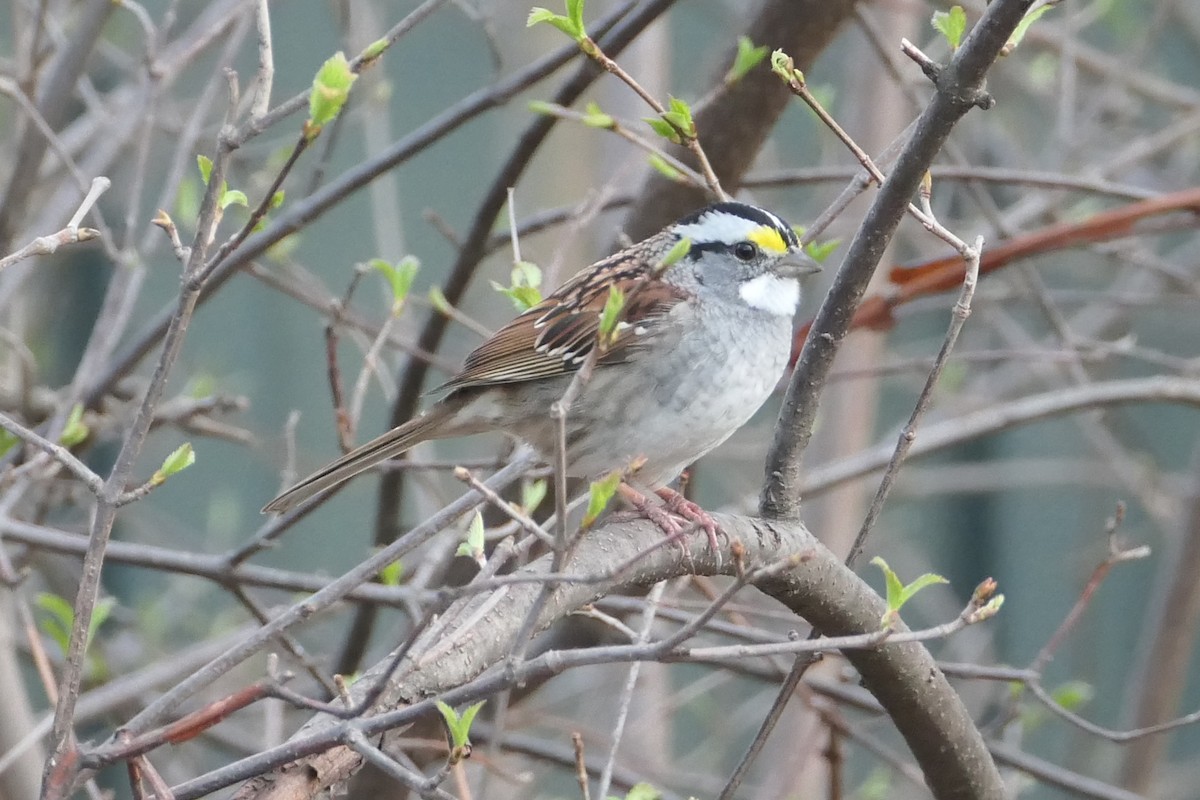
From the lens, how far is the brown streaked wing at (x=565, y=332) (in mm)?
2865

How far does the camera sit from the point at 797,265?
285 centimetres

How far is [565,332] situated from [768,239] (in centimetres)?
46

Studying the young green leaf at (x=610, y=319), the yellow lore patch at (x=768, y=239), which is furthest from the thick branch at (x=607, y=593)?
the yellow lore patch at (x=768, y=239)

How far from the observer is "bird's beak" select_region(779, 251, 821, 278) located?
2.79 meters

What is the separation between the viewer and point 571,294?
3.01 metres

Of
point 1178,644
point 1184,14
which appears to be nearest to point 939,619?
point 1178,644

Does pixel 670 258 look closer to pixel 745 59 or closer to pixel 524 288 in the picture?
pixel 524 288

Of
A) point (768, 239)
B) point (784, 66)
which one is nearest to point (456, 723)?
point (784, 66)

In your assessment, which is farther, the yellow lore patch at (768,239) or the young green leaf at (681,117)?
the yellow lore patch at (768,239)

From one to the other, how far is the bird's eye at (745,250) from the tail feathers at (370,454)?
676mm

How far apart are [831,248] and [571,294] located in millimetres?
571

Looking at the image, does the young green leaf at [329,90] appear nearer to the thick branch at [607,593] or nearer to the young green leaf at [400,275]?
the thick branch at [607,593]

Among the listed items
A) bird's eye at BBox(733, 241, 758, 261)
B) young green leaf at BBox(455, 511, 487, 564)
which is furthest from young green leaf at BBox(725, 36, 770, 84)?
young green leaf at BBox(455, 511, 487, 564)

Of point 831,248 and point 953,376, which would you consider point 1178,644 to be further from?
point 831,248
